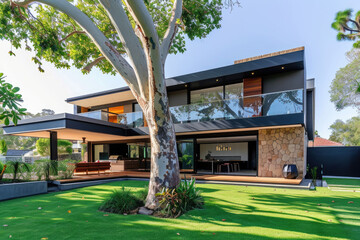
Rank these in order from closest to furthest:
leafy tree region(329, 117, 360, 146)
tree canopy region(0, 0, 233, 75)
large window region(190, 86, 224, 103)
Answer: tree canopy region(0, 0, 233, 75)
large window region(190, 86, 224, 103)
leafy tree region(329, 117, 360, 146)

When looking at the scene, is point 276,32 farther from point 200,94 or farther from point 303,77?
point 200,94

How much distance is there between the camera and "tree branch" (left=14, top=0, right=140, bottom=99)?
5.20 meters

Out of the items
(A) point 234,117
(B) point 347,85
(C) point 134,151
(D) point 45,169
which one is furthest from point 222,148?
(B) point 347,85

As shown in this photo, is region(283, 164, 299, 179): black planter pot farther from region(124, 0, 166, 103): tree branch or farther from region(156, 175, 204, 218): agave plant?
region(124, 0, 166, 103): tree branch

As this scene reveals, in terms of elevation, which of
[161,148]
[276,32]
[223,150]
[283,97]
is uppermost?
[276,32]

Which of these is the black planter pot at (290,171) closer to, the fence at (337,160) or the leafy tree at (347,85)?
the fence at (337,160)

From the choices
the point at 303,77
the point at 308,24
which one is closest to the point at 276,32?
the point at 308,24

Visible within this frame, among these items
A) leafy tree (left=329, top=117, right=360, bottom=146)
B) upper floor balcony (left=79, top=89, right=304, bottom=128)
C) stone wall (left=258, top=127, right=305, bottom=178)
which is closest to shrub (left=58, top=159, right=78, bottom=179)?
upper floor balcony (left=79, top=89, right=304, bottom=128)

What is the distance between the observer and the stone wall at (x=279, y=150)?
1037 cm

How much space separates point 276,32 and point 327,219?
499 inches

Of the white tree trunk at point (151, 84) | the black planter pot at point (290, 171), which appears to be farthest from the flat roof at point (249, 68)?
the white tree trunk at point (151, 84)

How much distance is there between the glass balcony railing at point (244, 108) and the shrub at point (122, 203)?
681cm

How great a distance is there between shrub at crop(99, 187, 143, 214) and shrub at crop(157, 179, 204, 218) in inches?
30.6

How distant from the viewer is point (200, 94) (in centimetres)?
1467
